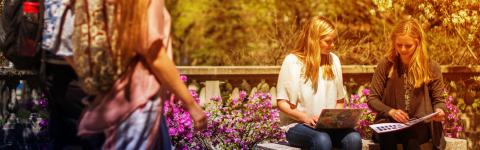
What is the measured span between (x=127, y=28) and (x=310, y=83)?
9.80 ft

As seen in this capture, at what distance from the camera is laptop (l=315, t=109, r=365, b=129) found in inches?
220

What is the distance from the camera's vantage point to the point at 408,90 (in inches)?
248

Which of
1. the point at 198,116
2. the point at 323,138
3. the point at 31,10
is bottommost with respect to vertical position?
the point at 323,138

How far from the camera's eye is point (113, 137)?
331cm

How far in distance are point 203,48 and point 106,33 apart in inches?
608

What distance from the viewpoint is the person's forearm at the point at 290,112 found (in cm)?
594

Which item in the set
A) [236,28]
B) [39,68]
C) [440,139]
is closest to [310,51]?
[440,139]

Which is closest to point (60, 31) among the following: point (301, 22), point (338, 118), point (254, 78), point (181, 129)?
point (338, 118)

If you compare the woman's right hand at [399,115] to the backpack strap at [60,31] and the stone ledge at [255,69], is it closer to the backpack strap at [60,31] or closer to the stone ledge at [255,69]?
the stone ledge at [255,69]

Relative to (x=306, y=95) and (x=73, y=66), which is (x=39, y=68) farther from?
(x=306, y=95)

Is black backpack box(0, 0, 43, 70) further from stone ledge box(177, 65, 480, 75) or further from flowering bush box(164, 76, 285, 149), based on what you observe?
stone ledge box(177, 65, 480, 75)

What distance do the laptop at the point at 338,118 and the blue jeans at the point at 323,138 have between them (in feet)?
0.21

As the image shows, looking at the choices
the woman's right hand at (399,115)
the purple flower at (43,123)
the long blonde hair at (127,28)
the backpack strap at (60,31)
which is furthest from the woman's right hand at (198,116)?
the purple flower at (43,123)

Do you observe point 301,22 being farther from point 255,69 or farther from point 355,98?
point 355,98
